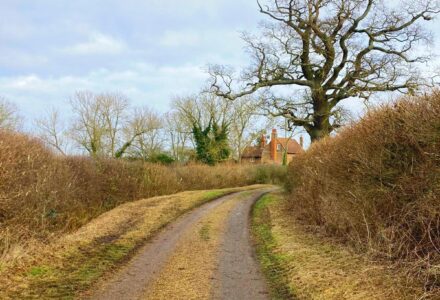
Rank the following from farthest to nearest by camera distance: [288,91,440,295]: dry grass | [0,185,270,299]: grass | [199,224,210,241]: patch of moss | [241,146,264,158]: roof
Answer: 1. [241,146,264,158]: roof
2. [199,224,210,241]: patch of moss
3. [0,185,270,299]: grass
4. [288,91,440,295]: dry grass

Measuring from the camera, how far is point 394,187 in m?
7.12

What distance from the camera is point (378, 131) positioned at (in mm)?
7891

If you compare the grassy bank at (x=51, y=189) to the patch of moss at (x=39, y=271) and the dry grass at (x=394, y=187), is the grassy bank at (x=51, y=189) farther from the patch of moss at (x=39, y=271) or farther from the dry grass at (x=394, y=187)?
the dry grass at (x=394, y=187)

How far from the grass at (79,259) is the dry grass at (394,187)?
443 centimetres

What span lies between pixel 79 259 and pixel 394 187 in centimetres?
635

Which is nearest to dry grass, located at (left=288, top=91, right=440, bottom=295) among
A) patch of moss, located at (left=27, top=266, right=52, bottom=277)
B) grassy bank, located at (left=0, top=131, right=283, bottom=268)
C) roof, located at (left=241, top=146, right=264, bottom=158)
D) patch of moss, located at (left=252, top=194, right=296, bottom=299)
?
patch of moss, located at (left=252, top=194, right=296, bottom=299)

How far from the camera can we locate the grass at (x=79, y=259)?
22.0ft

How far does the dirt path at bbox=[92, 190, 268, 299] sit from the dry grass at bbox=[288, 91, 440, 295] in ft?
7.21

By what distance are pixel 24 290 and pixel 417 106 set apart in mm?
6969

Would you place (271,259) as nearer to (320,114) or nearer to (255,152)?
(320,114)

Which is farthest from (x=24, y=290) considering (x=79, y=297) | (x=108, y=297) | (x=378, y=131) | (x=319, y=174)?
(x=319, y=174)

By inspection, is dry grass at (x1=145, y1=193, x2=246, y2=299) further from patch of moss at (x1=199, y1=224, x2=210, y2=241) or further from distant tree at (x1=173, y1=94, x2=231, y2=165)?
distant tree at (x1=173, y1=94, x2=231, y2=165)

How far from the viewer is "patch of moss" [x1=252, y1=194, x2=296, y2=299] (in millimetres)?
6614

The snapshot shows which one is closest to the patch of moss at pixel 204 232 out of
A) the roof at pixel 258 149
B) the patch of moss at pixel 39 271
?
the patch of moss at pixel 39 271
